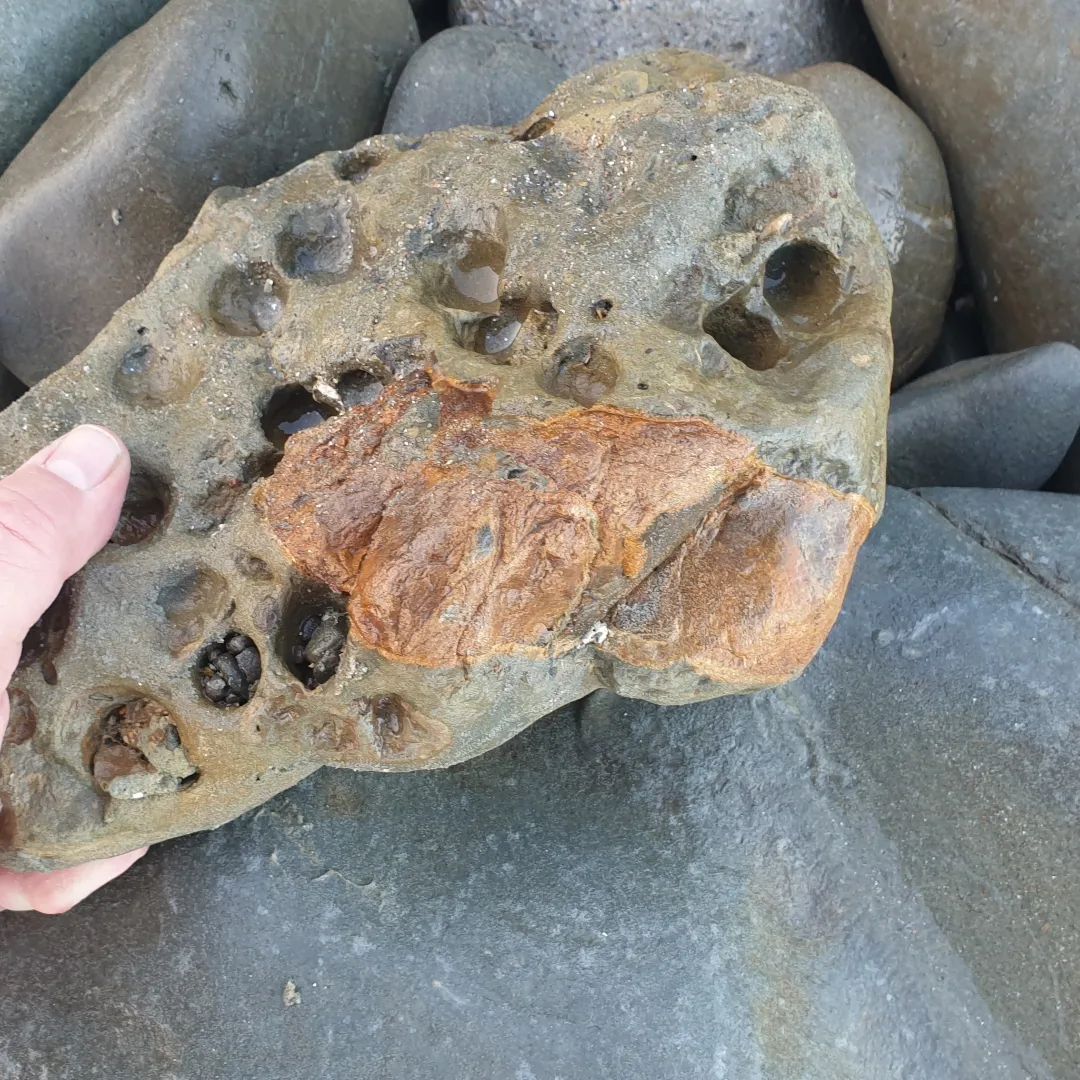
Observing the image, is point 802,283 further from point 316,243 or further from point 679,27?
point 679,27

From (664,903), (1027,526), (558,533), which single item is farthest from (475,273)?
(1027,526)

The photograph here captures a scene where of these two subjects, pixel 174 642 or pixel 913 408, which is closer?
pixel 174 642

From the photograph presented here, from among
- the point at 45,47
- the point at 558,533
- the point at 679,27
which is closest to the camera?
the point at 558,533

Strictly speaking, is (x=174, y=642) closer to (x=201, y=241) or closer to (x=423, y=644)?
(x=423, y=644)

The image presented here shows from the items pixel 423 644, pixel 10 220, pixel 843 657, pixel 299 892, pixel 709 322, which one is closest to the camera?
pixel 423 644

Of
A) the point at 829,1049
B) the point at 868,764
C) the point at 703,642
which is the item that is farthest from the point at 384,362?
the point at 829,1049

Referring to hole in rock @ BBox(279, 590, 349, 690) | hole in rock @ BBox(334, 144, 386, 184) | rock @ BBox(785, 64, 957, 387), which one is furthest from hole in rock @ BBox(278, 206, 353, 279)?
rock @ BBox(785, 64, 957, 387)

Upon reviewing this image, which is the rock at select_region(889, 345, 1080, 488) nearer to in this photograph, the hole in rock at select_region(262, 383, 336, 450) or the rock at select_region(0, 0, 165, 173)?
the hole in rock at select_region(262, 383, 336, 450)

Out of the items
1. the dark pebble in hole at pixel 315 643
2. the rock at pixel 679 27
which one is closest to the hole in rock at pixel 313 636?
the dark pebble in hole at pixel 315 643
